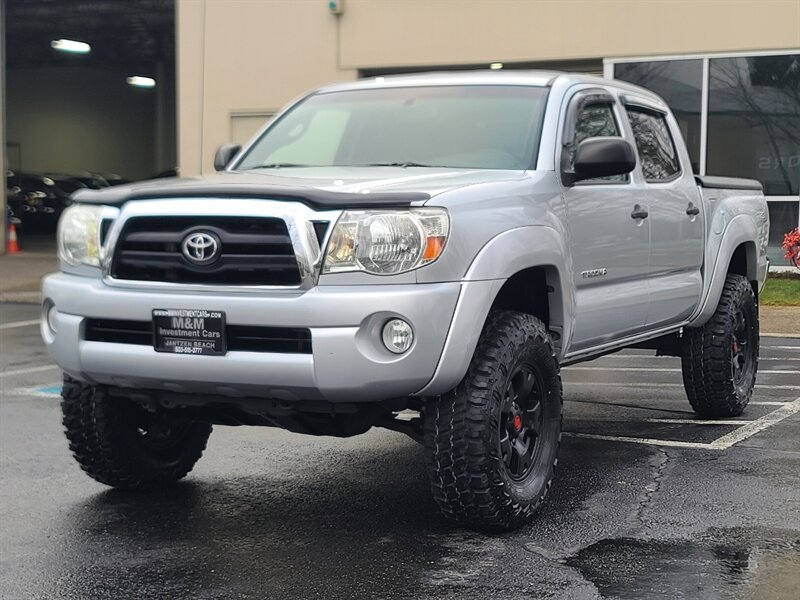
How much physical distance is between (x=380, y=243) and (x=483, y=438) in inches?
34.6

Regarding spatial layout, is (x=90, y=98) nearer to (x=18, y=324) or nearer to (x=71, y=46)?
(x=71, y=46)

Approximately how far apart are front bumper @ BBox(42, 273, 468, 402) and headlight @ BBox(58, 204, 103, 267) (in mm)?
408

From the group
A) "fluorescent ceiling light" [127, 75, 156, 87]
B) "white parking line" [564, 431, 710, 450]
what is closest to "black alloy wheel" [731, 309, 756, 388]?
"white parking line" [564, 431, 710, 450]

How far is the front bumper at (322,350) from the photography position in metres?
4.62

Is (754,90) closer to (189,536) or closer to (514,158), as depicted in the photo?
(514,158)

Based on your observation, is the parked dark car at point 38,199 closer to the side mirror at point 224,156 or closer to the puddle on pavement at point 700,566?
the side mirror at point 224,156

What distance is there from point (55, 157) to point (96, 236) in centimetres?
3694

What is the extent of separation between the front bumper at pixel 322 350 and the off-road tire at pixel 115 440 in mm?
738

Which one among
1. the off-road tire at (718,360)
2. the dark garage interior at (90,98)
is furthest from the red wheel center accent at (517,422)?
the dark garage interior at (90,98)

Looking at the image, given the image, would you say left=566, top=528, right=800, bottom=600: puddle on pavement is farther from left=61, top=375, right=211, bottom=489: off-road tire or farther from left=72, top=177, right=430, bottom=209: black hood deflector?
left=61, top=375, right=211, bottom=489: off-road tire

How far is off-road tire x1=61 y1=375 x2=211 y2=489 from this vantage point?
5578 millimetres

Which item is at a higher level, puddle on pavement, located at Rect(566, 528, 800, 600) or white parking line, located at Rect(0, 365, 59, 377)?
white parking line, located at Rect(0, 365, 59, 377)

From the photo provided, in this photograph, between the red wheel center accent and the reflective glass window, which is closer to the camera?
the red wheel center accent

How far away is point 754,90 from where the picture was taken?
56.7 feet
